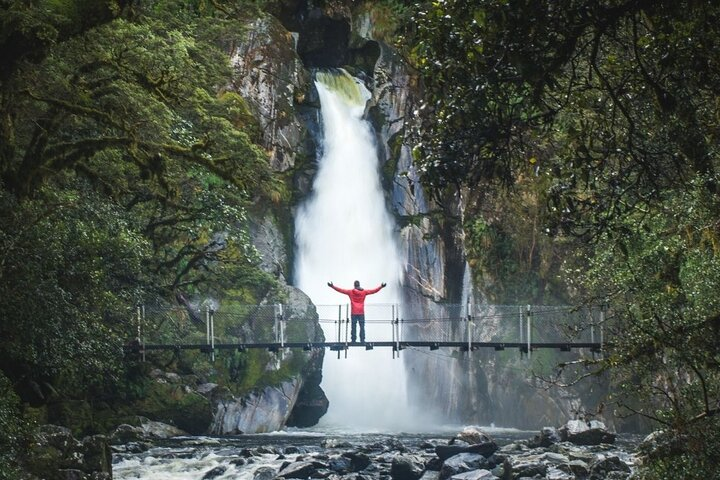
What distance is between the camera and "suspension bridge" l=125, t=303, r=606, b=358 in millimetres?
20427

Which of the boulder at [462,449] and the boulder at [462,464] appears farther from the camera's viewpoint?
the boulder at [462,449]

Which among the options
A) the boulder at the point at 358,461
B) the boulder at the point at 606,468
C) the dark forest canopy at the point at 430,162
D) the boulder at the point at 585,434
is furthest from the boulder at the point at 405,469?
the boulder at the point at 585,434

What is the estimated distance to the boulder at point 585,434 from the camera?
2072 centimetres

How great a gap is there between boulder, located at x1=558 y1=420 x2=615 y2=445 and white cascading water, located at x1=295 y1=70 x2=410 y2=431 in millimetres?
10382

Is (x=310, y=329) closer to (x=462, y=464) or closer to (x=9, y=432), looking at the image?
(x=462, y=464)

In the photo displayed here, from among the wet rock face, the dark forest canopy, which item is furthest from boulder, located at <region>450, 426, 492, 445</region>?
the wet rock face

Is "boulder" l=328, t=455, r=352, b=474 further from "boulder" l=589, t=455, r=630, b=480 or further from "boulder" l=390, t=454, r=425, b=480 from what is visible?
"boulder" l=589, t=455, r=630, b=480

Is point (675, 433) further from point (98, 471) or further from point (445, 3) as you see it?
point (98, 471)

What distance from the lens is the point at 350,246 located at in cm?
3272

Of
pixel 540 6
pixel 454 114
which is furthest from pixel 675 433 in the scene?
pixel 540 6

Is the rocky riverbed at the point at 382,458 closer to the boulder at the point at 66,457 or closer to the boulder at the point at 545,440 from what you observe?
the boulder at the point at 545,440

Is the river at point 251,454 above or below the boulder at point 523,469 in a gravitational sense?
below

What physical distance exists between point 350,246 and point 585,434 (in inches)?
533

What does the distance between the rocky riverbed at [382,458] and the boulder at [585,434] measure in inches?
0.8
